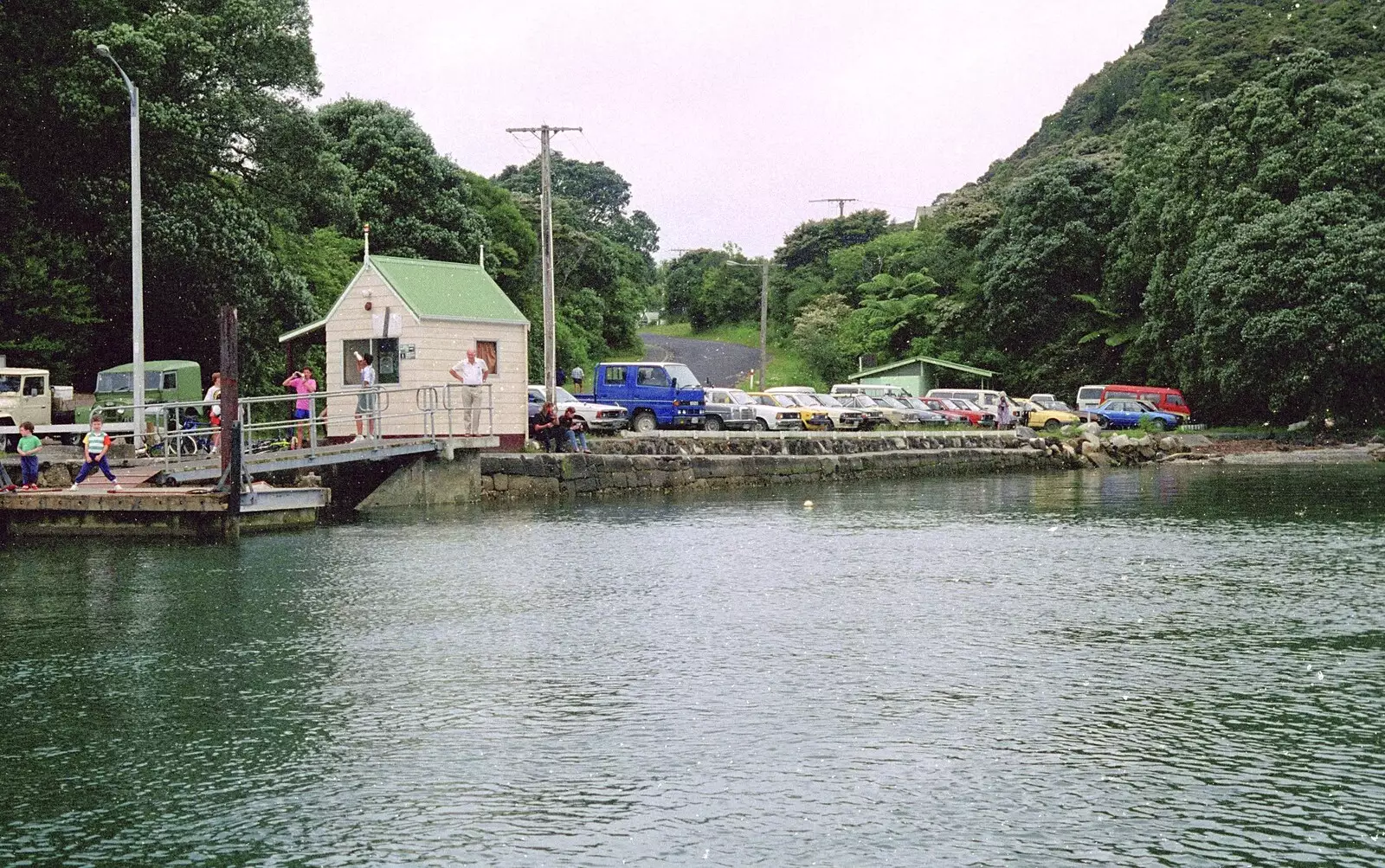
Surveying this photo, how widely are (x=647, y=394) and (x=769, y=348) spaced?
52729mm

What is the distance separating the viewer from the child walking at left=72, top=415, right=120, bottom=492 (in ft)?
81.3

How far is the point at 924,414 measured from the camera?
5428cm

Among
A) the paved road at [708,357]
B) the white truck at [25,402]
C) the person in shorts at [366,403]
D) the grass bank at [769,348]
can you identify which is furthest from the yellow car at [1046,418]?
the white truck at [25,402]

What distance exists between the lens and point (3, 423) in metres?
33.8

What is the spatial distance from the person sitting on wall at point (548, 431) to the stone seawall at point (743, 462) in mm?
861

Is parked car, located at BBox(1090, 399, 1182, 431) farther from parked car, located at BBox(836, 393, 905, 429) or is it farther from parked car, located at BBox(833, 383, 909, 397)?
parked car, located at BBox(836, 393, 905, 429)

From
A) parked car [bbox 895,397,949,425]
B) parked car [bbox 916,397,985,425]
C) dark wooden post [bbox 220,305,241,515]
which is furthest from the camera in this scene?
parked car [bbox 916,397,985,425]

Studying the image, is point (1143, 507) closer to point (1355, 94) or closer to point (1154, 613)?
point (1154, 613)

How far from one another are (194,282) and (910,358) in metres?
38.8

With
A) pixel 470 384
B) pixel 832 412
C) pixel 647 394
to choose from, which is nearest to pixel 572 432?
pixel 470 384

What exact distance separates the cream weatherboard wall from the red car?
2726cm

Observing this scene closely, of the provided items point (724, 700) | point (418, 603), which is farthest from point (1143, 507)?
point (724, 700)

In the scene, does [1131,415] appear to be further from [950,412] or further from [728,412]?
[728,412]

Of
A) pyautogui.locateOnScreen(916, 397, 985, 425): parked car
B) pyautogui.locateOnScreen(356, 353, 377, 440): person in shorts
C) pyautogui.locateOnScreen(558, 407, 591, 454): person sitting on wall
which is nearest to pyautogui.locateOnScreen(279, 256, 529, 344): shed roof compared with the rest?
pyautogui.locateOnScreen(356, 353, 377, 440): person in shorts
